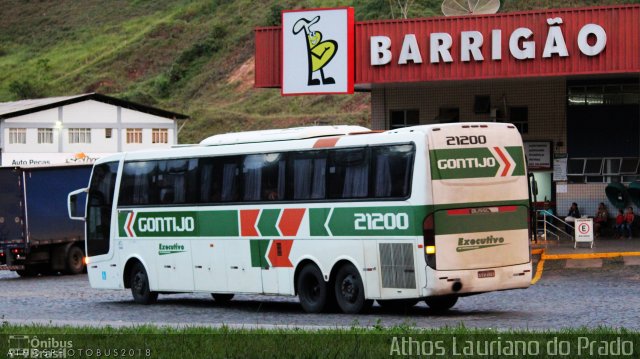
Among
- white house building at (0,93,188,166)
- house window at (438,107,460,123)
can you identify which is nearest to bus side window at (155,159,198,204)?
house window at (438,107,460,123)

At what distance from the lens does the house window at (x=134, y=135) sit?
95.2 m

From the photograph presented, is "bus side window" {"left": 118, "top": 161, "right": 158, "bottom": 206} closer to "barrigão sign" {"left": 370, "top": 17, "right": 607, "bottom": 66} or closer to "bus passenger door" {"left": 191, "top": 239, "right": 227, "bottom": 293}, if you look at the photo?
"bus passenger door" {"left": 191, "top": 239, "right": 227, "bottom": 293}

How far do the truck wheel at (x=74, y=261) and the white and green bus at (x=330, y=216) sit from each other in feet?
35.1

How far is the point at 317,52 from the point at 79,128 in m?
60.0

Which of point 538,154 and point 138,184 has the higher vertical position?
point 538,154

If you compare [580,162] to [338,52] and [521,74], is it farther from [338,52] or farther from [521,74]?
[338,52]

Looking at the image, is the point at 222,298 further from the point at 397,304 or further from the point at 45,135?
the point at 45,135

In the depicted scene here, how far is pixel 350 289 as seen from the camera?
21656 millimetres

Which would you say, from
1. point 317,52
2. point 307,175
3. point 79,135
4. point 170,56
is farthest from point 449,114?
point 170,56

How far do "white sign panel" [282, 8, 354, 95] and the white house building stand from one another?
5384 centimetres

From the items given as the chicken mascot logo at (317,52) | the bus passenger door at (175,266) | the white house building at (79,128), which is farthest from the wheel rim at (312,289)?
the white house building at (79,128)

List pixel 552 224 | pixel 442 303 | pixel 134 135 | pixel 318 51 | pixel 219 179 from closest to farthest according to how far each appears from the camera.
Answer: pixel 442 303
pixel 219 179
pixel 318 51
pixel 552 224
pixel 134 135

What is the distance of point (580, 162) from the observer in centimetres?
3819

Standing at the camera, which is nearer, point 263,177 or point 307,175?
point 307,175
